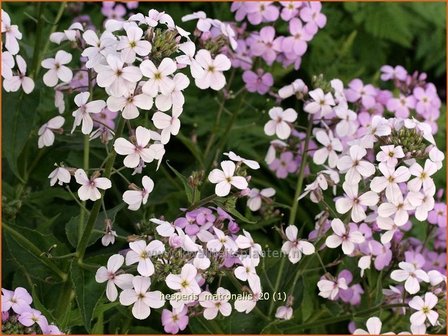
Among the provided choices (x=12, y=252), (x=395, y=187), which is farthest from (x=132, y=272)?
(x=395, y=187)

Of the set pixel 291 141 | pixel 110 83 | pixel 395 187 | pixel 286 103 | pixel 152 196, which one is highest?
pixel 110 83

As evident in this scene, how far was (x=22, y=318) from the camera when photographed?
5.86 feet

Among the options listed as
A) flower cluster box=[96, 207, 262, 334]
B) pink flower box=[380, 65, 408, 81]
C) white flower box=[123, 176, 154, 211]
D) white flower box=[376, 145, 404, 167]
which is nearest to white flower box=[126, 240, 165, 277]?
flower cluster box=[96, 207, 262, 334]

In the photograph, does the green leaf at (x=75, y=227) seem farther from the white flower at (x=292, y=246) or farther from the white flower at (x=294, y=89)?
the white flower at (x=294, y=89)

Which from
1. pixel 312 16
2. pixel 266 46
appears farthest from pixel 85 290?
pixel 312 16

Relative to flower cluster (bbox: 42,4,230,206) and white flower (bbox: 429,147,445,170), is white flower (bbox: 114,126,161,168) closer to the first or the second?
flower cluster (bbox: 42,4,230,206)

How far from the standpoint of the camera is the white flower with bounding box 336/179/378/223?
1.88 meters

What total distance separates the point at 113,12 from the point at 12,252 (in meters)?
1.13

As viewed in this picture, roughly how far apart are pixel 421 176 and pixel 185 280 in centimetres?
62

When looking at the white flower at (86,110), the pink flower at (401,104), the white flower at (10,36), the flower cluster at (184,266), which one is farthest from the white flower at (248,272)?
the pink flower at (401,104)

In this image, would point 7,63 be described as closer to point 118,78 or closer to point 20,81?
point 20,81

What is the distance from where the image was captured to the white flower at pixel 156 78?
1.68 m

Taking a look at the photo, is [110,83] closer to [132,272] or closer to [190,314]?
[132,272]

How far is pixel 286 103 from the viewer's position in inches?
130
